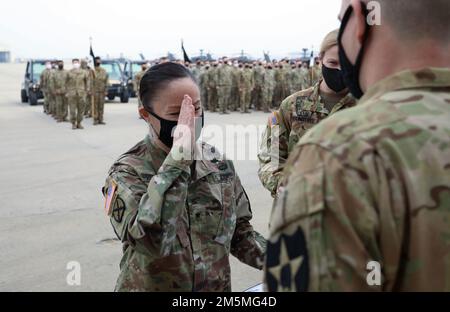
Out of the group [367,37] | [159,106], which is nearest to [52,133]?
[159,106]

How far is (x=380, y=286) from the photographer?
0.87 m

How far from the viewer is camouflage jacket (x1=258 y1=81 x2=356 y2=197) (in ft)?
9.87

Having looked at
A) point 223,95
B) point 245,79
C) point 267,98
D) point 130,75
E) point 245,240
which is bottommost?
point 245,240

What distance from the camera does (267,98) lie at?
719 inches

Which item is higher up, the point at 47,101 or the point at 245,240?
the point at 47,101

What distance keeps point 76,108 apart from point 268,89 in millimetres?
7716

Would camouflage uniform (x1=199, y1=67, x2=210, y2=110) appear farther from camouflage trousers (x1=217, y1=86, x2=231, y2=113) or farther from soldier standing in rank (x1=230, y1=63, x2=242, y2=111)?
soldier standing in rank (x1=230, y1=63, x2=242, y2=111)

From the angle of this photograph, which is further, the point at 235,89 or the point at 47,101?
the point at 235,89

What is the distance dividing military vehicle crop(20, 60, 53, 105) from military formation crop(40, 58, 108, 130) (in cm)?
445

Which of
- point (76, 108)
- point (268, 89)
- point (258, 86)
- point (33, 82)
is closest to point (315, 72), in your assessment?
point (268, 89)

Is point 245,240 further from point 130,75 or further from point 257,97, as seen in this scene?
point 130,75

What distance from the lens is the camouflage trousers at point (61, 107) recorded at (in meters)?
14.1

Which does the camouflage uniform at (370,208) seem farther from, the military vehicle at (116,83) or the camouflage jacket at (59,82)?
the military vehicle at (116,83)
